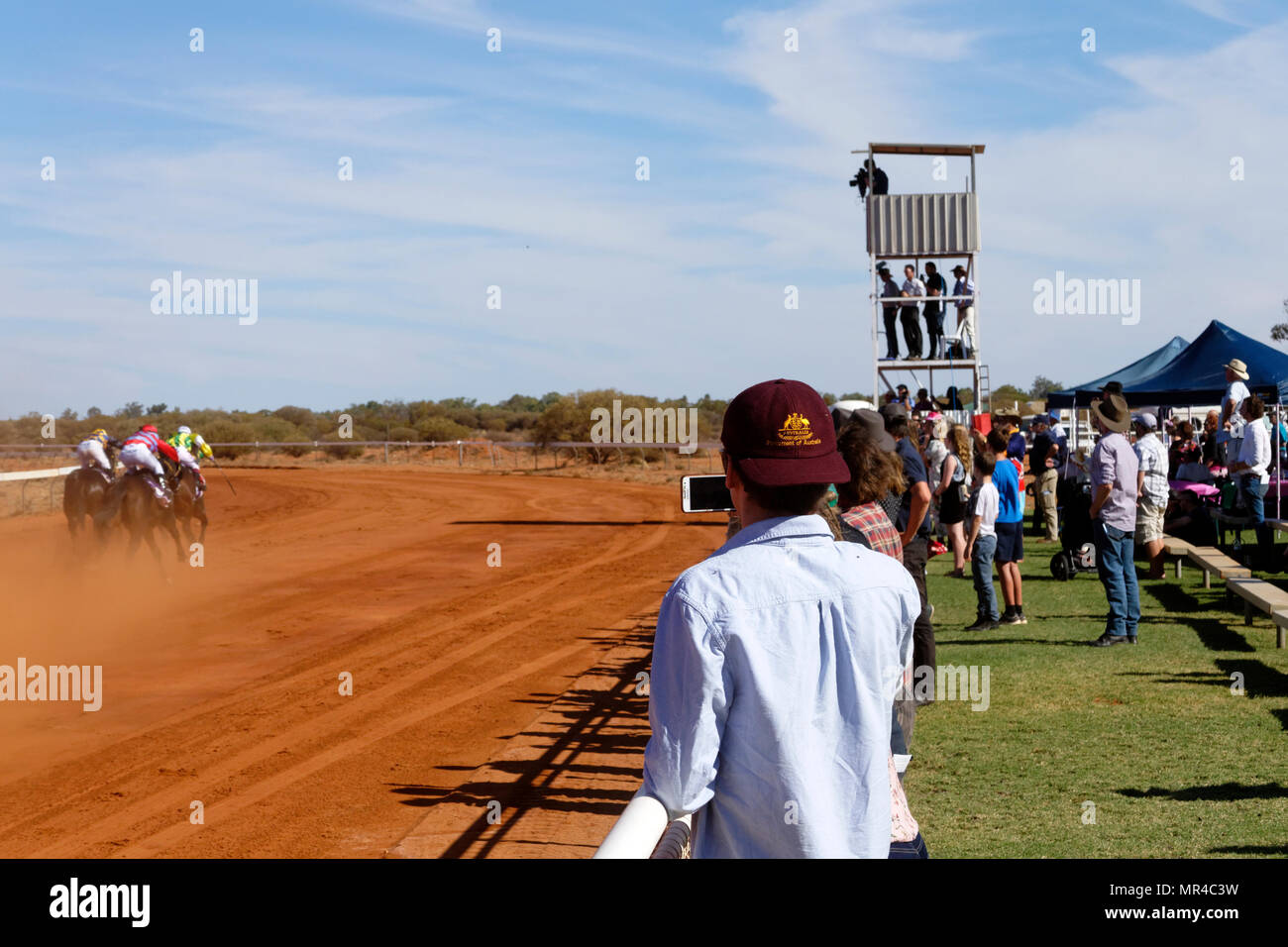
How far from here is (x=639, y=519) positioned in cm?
2770

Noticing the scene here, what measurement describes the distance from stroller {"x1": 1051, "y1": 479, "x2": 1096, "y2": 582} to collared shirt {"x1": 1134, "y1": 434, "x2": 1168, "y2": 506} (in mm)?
1289

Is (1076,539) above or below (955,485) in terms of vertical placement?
below

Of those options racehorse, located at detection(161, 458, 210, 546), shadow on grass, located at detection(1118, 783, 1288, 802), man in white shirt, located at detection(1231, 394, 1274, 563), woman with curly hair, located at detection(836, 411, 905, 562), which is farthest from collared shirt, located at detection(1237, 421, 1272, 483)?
racehorse, located at detection(161, 458, 210, 546)

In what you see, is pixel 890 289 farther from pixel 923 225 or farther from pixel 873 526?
pixel 873 526

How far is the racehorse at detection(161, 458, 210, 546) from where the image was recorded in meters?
18.2

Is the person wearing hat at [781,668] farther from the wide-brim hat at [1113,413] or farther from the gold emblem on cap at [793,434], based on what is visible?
the wide-brim hat at [1113,413]

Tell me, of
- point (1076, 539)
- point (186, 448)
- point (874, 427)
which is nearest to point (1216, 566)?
point (1076, 539)

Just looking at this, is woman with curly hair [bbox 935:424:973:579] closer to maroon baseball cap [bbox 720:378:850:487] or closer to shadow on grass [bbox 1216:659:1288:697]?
shadow on grass [bbox 1216:659:1288:697]

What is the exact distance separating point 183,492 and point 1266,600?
49.0 feet

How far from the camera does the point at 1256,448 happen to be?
534 inches

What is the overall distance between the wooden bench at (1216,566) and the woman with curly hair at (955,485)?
2.55 m

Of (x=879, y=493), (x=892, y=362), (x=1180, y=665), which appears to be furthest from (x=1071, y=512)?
(x=879, y=493)

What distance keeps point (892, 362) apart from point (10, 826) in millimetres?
17764
